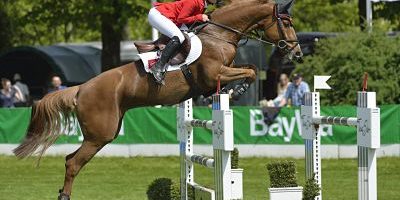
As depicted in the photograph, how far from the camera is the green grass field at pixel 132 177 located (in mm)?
15492

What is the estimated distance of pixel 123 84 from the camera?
467 inches

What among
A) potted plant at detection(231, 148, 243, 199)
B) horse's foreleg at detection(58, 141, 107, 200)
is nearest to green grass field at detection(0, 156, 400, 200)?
horse's foreleg at detection(58, 141, 107, 200)

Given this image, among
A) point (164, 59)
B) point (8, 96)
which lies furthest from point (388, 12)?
point (164, 59)

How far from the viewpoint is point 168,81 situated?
38.1ft

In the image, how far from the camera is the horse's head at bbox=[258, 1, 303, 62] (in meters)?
11.7

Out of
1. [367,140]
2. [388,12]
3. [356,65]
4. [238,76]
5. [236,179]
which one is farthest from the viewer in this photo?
[388,12]

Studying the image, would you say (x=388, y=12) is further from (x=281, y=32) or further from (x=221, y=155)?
(x=221, y=155)

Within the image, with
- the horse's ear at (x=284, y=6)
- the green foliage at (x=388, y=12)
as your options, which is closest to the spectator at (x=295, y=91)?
the green foliage at (x=388, y=12)

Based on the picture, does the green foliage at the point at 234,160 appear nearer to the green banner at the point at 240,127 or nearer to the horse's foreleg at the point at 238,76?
the horse's foreleg at the point at 238,76

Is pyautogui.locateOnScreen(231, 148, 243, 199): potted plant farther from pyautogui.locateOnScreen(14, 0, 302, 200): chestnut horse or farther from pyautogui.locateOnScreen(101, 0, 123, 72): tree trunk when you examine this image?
pyautogui.locateOnScreen(101, 0, 123, 72): tree trunk

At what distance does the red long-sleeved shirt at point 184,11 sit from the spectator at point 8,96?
44.8 feet

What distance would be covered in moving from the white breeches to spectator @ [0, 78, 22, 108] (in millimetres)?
13628

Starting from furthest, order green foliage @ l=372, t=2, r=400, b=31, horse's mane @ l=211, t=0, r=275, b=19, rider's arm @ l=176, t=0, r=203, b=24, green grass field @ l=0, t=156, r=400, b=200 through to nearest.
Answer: green foliage @ l=372, t=2, r=400, b=31 → green grass field @ l=0, t=156, r=400, b=200 → horse's mane @ l=211, t=0, r=275, b=19 → rider's arm @ l=176, t=0, r=203, b=24

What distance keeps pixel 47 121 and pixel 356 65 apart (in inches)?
455
